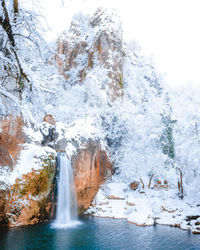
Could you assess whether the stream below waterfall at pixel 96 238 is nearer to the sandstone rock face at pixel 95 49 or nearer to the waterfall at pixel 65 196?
the waterfall at pixel 65 196

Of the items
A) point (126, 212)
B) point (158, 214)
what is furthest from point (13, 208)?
point (158, 214)

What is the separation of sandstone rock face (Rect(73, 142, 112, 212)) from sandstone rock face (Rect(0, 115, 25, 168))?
3840mm

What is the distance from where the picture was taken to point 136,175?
18047mm

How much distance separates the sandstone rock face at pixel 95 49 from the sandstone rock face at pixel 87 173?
10.4 m

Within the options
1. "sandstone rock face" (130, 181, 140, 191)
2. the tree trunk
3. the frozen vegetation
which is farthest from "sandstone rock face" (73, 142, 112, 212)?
the tree trunk

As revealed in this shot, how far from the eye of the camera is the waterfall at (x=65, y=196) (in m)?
11.8

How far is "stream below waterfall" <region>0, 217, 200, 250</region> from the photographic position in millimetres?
8336

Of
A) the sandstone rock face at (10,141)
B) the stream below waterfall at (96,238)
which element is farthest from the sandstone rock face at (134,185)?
the sandstone rock face at (10,141)

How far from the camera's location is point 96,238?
9.38m

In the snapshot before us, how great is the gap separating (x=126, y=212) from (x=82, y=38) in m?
26.3

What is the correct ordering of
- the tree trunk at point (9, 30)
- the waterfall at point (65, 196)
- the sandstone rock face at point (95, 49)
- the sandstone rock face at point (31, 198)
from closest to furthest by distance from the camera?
the tree trunk at point (9, 30) → the sandstone rock face at point (31, 198) → the waterfall at point (65, 196) → the sandstone rock face at point (95, 49)

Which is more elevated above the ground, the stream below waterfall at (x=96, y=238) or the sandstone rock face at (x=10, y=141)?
the sandstone rock face at (x=10, y=141)

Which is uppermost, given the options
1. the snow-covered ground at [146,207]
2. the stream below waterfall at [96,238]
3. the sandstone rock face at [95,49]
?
the sandstone rock face at [95,49]

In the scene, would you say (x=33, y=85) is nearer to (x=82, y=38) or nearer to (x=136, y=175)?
(x=136, y=175)
